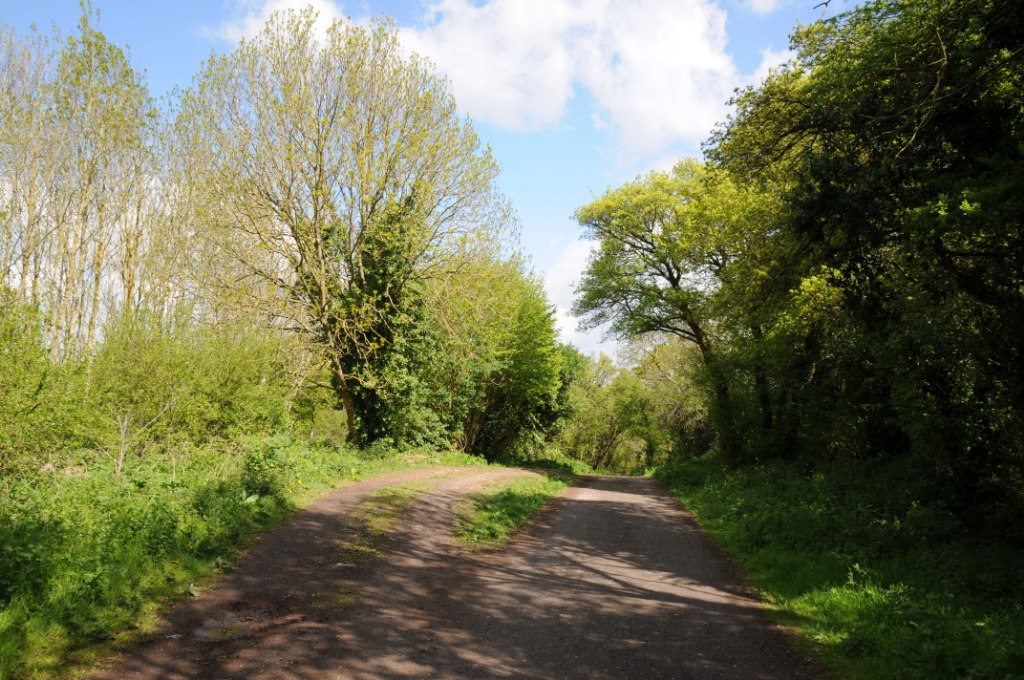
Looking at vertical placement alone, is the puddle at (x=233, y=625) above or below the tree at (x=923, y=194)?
below

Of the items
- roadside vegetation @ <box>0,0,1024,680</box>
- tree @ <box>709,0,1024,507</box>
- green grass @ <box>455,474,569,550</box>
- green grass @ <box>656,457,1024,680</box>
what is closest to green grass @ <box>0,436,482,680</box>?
roadside vegetation @ <box>0,0,1024,680</box>

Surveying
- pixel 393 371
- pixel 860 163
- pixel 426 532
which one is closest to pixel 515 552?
pixel 426 532

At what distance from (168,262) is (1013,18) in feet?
84.3

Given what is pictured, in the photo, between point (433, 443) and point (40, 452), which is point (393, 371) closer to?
point (433, 443)

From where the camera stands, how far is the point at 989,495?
10672 millimetres

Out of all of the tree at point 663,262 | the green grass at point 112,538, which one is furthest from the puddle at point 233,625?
the tree at point 663,262

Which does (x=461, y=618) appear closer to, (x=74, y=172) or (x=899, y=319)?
(x=899, y=319)

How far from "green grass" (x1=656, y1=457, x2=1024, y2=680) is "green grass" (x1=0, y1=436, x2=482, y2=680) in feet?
22.8

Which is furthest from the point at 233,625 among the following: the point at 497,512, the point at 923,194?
the point at 923,194

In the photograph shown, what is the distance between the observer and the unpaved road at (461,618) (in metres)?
5.45

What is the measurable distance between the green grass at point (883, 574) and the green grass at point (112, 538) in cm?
696

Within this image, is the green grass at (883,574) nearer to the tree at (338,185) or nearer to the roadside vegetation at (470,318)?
the roadside vegetation at (470,318)

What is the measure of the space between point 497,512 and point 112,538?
7899 millimetres

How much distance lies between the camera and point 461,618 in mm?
6789
